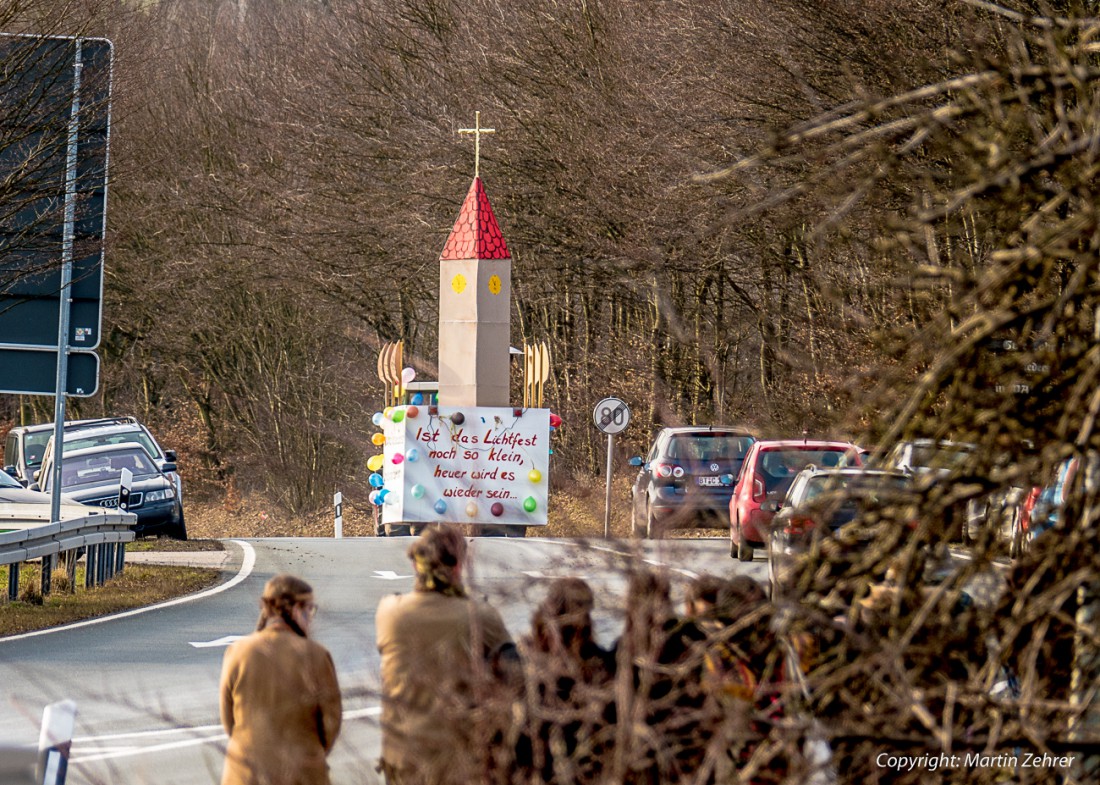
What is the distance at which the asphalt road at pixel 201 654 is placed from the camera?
435 cm

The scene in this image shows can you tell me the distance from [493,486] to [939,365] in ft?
79.8

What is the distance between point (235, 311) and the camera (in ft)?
→ 148

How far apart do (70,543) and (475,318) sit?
1183 cm

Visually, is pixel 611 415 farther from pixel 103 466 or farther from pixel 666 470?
pixel 103 466

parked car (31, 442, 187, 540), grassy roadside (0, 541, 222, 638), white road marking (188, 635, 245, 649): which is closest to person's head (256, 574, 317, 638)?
white road marking (188, 635, 245, 649)

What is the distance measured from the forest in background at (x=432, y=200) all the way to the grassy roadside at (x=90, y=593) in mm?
6291

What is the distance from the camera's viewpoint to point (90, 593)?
64.2ft

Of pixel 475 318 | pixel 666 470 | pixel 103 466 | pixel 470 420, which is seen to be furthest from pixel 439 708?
pixel 103 466

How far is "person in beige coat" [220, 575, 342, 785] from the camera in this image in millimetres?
6105

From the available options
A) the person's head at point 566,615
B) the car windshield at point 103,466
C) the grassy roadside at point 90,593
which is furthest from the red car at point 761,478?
the person's head at point 566,615

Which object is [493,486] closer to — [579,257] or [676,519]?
[579,257]

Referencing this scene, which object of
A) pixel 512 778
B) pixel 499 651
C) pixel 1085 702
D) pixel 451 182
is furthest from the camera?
pixel 451 182

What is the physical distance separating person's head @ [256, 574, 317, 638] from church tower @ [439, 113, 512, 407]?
22769 mm

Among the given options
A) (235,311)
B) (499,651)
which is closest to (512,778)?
(499,651)
